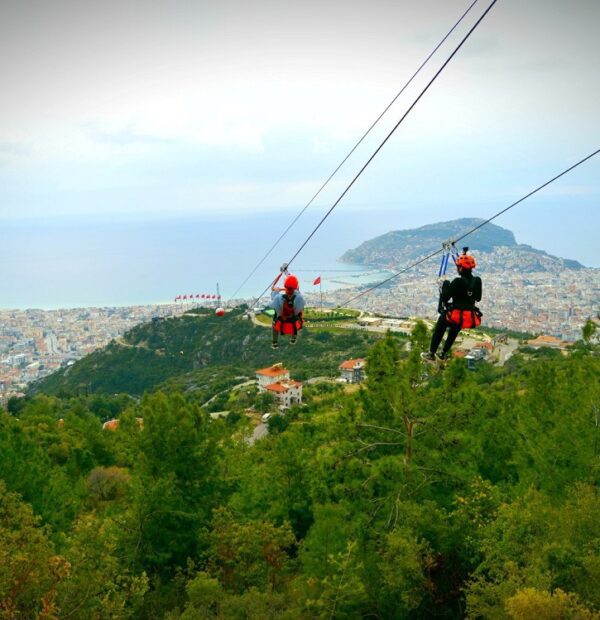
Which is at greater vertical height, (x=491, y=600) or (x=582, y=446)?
(x=582, y=446)

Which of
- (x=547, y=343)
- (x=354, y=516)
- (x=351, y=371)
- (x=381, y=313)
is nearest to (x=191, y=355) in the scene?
(x=351, y=371)

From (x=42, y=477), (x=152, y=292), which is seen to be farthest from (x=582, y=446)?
(x=152, y=292)

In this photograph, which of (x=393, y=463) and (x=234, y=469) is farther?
(x=234, y=469)

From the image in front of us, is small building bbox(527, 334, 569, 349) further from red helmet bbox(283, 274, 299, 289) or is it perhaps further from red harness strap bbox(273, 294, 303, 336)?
red helmet bbox(283, 274, 299, 289)

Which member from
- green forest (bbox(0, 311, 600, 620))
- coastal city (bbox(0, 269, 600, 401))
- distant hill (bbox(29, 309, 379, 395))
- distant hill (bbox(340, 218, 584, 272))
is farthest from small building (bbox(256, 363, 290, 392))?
distant hill (bbox(340, 218, 584, 272))

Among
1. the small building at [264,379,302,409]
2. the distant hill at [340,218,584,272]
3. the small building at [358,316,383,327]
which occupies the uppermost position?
the distant hill at [340,218,584,272]

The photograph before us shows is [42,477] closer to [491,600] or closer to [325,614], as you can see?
[325,614]
